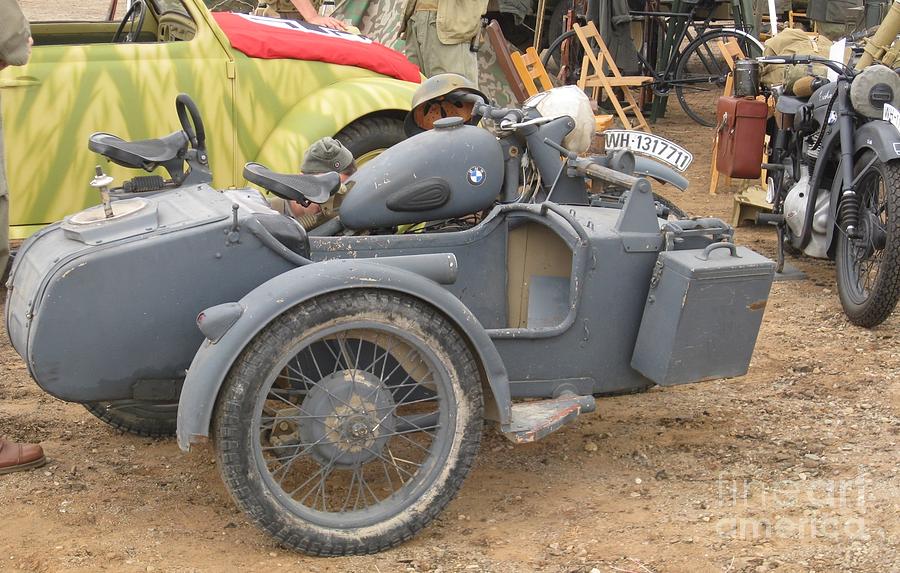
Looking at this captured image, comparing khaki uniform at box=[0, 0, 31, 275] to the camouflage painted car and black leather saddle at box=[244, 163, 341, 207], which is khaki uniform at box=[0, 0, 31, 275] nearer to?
black leather saddle at box=[244, 163, 341, 207]

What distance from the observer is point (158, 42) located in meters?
6.29

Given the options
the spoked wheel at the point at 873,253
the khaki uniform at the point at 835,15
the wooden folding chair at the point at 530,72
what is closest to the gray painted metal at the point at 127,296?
the spoked wheel at the point at 873,253

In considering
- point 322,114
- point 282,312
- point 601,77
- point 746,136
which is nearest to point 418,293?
point 282,312

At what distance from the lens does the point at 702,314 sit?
3633mm

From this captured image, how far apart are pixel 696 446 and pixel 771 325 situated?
1.74 m

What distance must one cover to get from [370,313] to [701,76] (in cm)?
1007

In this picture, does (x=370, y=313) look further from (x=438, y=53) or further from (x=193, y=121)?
(x=438, y=53)

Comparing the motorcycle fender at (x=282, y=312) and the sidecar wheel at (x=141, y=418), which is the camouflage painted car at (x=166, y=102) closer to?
the sidecar wheel at (x=141, y=418)

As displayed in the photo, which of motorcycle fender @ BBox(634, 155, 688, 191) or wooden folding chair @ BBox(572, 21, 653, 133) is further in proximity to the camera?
wooden folding chair @ BBox(572, 21, 653, 133)

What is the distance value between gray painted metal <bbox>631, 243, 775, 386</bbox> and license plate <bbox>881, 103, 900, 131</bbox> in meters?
2.30

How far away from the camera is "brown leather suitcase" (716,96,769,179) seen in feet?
22.4

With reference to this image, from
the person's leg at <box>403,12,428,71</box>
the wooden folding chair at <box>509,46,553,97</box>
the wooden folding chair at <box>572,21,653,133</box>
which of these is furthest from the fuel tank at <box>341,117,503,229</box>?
the wooden folding chair at <box>572,21,653,133</box>

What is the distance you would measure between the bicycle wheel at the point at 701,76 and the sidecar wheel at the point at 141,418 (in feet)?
26.3

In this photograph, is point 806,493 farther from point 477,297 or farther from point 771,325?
point 771,325
